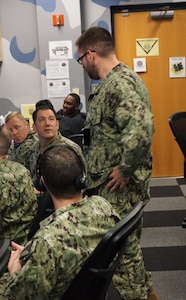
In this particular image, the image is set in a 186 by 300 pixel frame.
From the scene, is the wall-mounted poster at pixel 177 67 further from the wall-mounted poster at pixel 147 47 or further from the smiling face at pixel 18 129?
the smiling face at pixel 18 129

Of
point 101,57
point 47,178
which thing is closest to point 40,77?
point 101,57

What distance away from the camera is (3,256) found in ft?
3.59

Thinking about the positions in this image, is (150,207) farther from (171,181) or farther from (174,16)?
(174,16)

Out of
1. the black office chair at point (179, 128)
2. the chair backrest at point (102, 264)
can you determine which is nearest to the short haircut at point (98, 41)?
the black office chair at point (179, 128)

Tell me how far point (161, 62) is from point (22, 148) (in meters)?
2.67

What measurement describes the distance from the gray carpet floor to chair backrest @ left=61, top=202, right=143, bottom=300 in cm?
132

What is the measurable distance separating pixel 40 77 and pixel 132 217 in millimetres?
4090

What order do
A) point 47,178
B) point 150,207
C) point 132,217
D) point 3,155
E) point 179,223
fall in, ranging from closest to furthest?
point 132,217
point 47,178
point 3,155
point 179,223
point 150,207

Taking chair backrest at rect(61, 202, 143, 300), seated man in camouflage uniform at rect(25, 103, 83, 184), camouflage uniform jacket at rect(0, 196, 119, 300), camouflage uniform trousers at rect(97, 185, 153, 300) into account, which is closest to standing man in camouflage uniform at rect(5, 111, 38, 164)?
seated man in camouflage uniform at rect(25, 103, 83, 184)

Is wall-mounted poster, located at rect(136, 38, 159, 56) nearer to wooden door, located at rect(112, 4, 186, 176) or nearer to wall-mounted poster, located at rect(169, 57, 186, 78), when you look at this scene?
wooden door, located at rect(112, 4, 186, 176)

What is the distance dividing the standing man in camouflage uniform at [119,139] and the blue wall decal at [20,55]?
10.1ft

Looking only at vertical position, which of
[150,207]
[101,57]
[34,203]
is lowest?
[150,207]

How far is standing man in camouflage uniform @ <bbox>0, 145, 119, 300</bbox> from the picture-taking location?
3.74 ft

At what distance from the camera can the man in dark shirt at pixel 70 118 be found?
4.16 meters
